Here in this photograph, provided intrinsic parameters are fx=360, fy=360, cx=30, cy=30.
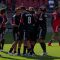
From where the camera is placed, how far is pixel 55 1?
30.7m

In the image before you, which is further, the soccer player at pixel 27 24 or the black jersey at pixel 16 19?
the black jersey at pixel 16 19

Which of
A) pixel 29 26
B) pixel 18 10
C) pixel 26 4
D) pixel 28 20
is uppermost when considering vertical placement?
pixel 26 4

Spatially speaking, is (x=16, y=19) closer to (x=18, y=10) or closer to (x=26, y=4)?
(x=18, y=10)

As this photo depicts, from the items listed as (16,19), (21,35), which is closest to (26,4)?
(16,19)

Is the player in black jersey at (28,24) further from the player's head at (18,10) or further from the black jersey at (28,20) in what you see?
the player's head at (18,10)

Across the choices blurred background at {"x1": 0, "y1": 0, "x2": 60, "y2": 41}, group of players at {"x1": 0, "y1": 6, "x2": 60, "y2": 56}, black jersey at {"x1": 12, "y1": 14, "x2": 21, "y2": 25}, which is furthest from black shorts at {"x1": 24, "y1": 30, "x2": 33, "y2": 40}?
blurred background at {"x1": 0, "y1": 0, "x2": 60, "y2": 41}

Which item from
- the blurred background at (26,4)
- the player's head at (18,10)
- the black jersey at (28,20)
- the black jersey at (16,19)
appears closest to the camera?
the black jersey at (28,20)

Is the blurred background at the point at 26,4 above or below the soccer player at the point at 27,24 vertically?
above

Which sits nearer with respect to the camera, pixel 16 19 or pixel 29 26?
pixel 29 26

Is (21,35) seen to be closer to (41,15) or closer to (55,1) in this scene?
(41,15)

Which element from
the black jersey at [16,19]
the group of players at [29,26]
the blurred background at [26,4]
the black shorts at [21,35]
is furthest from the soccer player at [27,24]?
the blurred background at [26,4]

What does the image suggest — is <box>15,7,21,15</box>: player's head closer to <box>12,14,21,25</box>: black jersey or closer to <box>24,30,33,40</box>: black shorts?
<box>12,14,21,25</box>: black jersey

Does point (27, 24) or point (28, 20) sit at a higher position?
point (28, 20)

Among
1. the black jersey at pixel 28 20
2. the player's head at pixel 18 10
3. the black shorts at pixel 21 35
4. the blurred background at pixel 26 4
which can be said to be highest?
the blurred background at pixel 26 4
